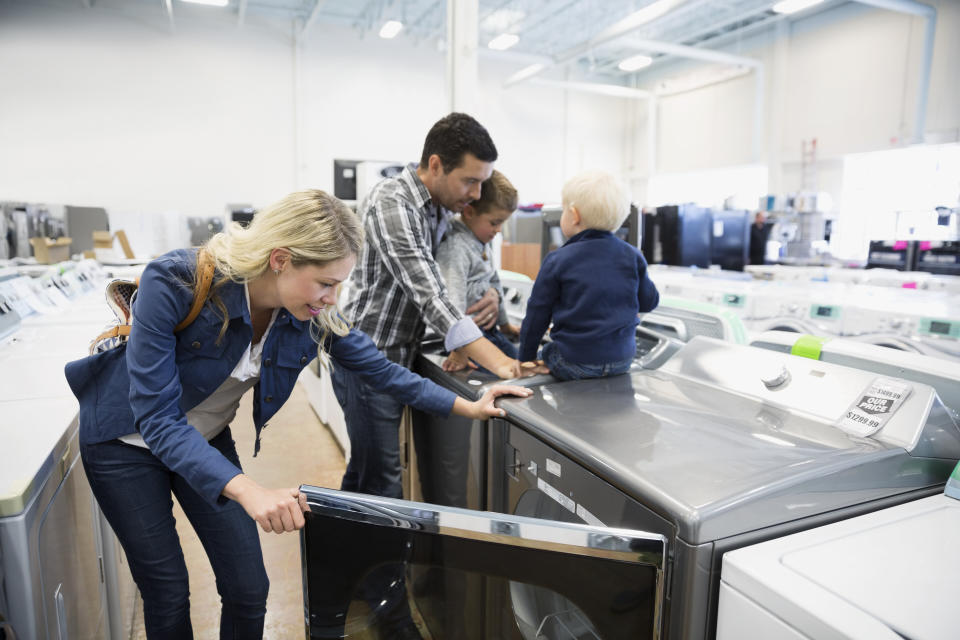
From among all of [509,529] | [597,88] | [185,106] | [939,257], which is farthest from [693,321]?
[597,88]

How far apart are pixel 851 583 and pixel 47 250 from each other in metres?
6.05

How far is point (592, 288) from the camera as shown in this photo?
1.64 metres

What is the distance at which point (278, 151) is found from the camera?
27.8ft

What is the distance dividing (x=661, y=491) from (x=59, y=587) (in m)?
1.27

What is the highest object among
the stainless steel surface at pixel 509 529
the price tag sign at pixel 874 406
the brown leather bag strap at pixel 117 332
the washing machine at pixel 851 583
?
the brown leather bag strap at pixel 117 332

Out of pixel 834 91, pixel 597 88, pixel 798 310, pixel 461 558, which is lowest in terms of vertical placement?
pixel 461 558

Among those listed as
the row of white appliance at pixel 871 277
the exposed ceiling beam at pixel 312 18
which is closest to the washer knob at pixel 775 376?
the row of white appliance at pixel 871 277

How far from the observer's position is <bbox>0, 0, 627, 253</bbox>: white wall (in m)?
7.31

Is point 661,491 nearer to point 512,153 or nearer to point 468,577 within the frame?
point 468,577

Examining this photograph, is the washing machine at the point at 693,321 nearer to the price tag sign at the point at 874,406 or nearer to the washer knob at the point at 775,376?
the washer knob at the point at 775,376

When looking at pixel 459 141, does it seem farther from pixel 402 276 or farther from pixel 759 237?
pixel 759 237

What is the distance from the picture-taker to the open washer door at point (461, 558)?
89cm

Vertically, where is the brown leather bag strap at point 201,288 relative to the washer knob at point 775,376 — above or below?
above

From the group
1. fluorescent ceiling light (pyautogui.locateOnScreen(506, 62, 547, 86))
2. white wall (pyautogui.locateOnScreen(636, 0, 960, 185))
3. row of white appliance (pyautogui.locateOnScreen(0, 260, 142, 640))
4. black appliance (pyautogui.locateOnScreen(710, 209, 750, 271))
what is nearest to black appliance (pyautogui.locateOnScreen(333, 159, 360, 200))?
row of white appliance (pyautogui.locateOnScreen(0, 260, 142, 640))
